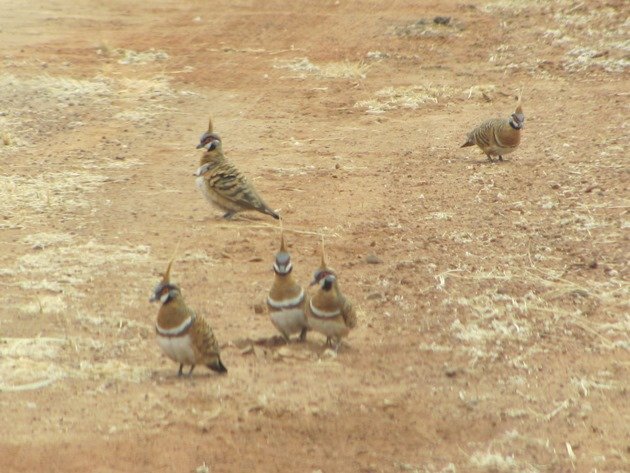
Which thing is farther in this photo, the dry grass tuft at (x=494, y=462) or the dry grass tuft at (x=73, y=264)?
the dry grass tuft at (x=73, y=264)

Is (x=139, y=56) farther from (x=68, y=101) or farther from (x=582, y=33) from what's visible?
(x=582, y=33)

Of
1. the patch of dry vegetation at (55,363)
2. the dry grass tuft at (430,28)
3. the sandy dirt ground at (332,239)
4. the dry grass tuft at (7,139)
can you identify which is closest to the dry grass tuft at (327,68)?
the sandy dirt ground at (332,239)

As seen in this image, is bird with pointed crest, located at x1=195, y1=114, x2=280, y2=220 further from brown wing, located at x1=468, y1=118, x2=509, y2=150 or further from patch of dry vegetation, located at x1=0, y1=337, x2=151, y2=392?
patch of dry vegetation, located at x1=0, y1=337, x2=151, y2=392

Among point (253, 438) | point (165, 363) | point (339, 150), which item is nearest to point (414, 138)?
point (339, 150)

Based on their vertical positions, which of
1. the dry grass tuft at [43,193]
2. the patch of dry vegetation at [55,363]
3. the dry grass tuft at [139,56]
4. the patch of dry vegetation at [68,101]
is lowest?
the dry grass tuft at [139,56]

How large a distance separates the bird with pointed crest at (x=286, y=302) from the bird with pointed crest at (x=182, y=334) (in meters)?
0.70

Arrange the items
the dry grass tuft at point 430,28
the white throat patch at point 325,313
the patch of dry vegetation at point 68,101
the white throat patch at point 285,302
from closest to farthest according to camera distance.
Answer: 1. the white throat patch at point 325,313
2. the white throat patch at point 285,302
3. the patch of dry vegetation at point 68,101
4. the dry grass tuft at point 430,28

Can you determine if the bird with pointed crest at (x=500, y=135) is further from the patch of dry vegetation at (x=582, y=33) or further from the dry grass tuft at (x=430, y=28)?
the dry grass tuft at (x=430, y=28)

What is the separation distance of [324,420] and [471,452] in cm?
83

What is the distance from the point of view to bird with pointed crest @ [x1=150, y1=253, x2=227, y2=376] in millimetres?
6880

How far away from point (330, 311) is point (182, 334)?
1.03 metres

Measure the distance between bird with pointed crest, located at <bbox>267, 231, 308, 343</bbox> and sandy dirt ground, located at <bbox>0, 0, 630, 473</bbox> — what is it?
0.49ft

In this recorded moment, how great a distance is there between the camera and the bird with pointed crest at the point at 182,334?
6880 millimetres

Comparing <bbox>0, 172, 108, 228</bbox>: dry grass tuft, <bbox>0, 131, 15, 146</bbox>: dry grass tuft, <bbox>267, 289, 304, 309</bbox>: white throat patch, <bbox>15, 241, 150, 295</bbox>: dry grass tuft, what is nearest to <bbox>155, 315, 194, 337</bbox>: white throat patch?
<bbox>267, 289, 304, 309</bbox>: white throat patch
